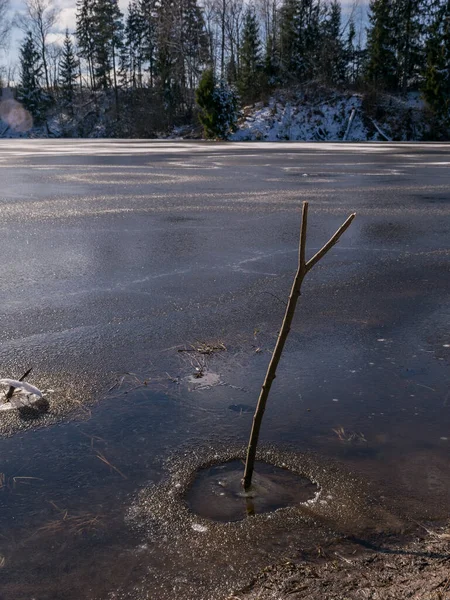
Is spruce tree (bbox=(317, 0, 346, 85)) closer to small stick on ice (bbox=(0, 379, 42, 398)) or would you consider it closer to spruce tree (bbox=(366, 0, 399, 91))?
spruce tree (bbox=(366, 0, 399, 91))

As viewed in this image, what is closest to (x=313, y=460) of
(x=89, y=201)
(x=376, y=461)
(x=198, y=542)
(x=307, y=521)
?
(x=376, y=461)

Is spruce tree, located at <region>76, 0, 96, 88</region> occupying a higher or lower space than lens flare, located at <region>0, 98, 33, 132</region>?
higher

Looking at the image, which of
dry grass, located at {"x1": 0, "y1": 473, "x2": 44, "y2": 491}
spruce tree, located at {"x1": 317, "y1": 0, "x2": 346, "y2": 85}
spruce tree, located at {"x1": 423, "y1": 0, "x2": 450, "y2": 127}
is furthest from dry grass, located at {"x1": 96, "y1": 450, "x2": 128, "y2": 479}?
spruce tree, located at {"x1": 317, "y1": 0, "x2": 346, "y2": 85}

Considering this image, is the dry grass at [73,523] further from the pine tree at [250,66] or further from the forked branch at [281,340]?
the pine tree at [250,66]

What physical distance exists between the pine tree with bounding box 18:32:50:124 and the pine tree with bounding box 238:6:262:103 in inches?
993

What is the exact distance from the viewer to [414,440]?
11.1 feet

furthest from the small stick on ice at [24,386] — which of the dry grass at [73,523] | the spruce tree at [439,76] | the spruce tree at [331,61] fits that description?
the spruce tree at [331,61]

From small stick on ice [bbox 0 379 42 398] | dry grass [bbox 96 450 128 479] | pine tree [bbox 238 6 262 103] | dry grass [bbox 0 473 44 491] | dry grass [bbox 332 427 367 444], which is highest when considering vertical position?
pine tree [bbox 238 6 262 103]

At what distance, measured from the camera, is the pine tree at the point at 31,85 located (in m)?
65.2

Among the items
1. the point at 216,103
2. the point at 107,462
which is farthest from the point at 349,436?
the point at 216,103

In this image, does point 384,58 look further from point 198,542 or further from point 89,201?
point 198,542

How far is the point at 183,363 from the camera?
14.4 feet

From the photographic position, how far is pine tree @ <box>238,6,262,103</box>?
47125mm

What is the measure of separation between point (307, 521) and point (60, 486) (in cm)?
119
